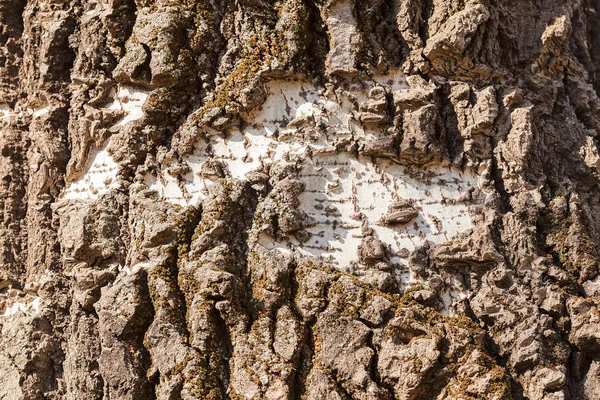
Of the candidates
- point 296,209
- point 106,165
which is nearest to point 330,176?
point 296,209

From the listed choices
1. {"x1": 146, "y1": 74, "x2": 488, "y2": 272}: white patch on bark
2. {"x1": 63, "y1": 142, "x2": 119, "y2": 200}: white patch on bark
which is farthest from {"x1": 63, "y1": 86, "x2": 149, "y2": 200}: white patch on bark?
{"x1": 146, "y1": 74, "x2": 488, "y2": 272}: white patch on bark

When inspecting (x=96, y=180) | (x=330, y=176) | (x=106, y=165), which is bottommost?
(x=96, y=180)

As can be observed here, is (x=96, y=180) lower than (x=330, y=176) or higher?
lower

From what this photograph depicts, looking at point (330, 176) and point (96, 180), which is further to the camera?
point (96, 180)

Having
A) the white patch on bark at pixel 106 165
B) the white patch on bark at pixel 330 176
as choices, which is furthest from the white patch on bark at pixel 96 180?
the white patch on bark at pixel 330 176

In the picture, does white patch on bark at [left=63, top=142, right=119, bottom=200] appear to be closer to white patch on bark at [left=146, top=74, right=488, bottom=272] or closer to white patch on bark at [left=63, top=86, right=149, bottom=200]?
white patch on bark at [left=63, top=86, right=149, bottom=200]

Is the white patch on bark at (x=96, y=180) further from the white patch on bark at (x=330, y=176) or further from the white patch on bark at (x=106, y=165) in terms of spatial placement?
the white patch on bark at (x=330, y=176)

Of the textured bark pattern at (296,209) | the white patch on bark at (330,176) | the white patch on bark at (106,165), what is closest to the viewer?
the textured bark pattern at (296,209)

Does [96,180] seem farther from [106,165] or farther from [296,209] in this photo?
[296,209]
